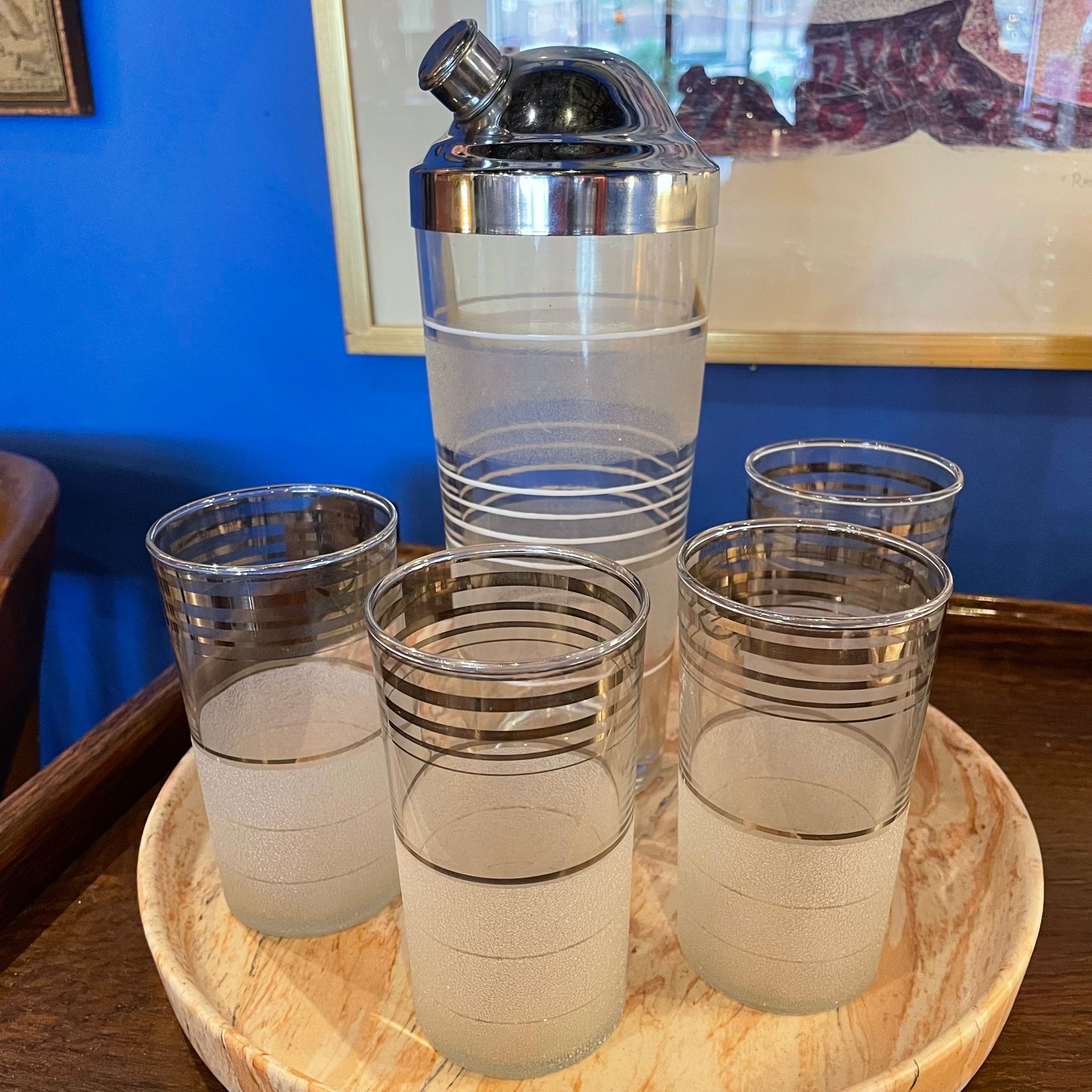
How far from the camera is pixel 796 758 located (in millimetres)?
364

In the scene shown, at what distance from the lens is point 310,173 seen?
0.68 m

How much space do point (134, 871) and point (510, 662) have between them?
0.26 meters

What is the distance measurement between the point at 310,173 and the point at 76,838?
1.56ft

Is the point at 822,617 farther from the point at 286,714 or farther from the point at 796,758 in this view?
the point at 286,714

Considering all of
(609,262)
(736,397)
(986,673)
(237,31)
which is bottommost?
(986,673)

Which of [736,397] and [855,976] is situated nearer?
[855,976]

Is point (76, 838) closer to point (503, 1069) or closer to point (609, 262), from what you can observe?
point (503, 1069)

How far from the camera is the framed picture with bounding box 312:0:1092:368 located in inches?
21.7

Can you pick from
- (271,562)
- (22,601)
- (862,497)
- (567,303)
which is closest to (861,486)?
(862,497)

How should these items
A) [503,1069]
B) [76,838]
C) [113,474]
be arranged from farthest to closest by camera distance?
[113,474]
[76,838]
[503,1069]

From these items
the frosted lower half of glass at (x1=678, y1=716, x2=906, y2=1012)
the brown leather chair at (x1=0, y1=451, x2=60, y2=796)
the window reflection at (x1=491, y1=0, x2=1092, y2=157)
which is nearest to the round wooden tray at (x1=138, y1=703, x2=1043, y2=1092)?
the frosted lower half of glass at (x1=678, y1=716, x2=906, y2=1012)

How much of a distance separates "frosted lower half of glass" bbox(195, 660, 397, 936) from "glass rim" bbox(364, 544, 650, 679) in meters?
0.08

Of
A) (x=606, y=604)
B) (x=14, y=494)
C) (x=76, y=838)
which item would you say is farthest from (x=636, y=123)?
(x=14, y=494)

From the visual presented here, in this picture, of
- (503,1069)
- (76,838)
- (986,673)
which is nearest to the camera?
(503,1069)
